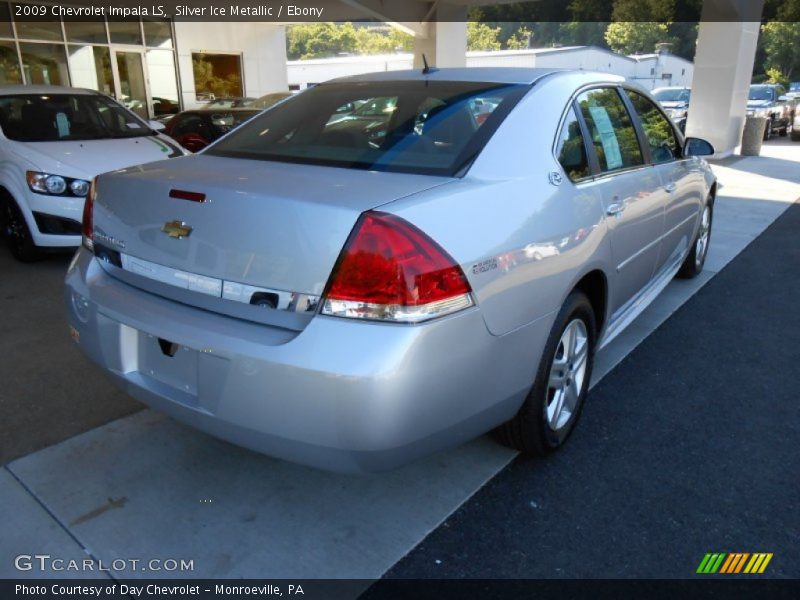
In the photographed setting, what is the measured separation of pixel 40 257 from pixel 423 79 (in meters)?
4.33

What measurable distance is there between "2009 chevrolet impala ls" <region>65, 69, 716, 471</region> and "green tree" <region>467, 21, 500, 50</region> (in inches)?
3133

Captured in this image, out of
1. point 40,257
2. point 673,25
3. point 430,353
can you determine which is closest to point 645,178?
point 430,353

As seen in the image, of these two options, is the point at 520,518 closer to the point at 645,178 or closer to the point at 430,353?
the point at 430,353

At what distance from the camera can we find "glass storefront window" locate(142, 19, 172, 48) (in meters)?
17.8

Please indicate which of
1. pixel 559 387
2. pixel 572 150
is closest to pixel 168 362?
pixel 559 387

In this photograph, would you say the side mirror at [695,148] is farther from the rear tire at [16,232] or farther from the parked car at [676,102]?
the parked car at [676,102]

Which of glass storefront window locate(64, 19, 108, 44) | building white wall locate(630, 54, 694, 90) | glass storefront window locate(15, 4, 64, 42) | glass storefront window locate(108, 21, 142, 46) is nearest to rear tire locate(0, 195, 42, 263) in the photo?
glass storefront window locate(15, 4, 64, 42)

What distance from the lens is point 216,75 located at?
66.9ft

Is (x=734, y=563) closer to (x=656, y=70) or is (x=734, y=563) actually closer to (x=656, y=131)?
(x=656, y=131)

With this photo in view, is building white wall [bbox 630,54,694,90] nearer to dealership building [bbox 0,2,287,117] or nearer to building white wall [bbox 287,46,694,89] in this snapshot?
building white wall [bbox 287,46,694,89]

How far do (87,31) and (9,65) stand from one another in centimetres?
243

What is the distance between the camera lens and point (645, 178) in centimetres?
351

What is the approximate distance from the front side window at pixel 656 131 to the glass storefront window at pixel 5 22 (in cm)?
1546

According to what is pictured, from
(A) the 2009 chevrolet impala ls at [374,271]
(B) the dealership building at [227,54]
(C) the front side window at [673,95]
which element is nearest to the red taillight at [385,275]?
(A) the 2009 chevrolet impala ls at [374,271]
